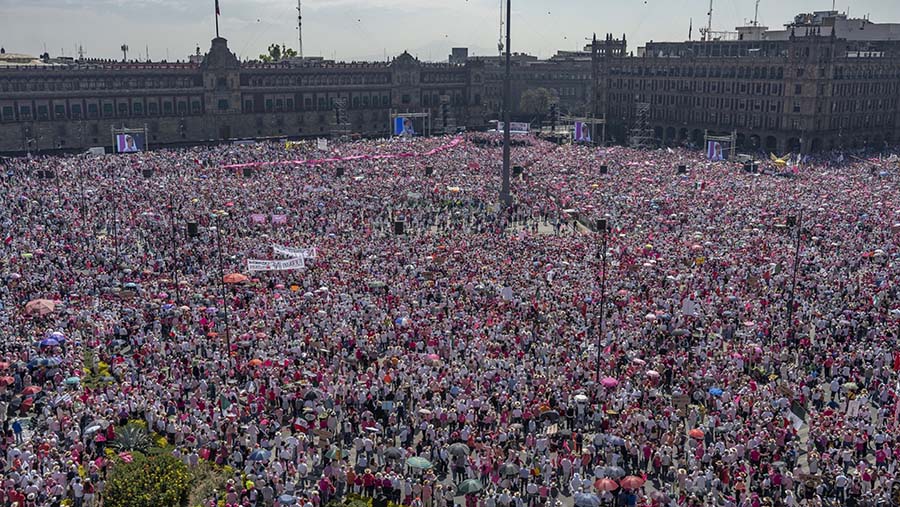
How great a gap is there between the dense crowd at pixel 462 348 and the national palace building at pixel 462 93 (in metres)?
44.8

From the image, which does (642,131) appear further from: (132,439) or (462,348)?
(132,439)

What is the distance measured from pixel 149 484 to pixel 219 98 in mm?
104375

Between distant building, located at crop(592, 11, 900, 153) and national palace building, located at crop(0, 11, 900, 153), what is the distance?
0.57 feet

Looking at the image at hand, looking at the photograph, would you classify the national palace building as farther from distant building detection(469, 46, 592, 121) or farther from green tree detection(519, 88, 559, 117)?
distant building detection(469, 46, 592, 121)

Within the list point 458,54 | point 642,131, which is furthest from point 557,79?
point 642,131

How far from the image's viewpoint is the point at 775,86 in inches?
4222

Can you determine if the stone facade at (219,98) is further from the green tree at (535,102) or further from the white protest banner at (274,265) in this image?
the white protest banner at (274,265)

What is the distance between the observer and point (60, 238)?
5278 centimetres

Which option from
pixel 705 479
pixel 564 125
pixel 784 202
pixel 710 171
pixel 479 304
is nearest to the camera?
pixel 705 479

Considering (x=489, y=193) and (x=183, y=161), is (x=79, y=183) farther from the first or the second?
(x=489, y=193)

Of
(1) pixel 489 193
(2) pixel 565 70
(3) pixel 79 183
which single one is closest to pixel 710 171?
(1) pixel 489 193

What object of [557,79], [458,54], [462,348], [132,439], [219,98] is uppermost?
[458,54]

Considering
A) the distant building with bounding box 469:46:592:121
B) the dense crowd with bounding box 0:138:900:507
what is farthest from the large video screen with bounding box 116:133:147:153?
the distant building with bounding box 469:46:592:121

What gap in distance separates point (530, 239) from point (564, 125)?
94.7 m
